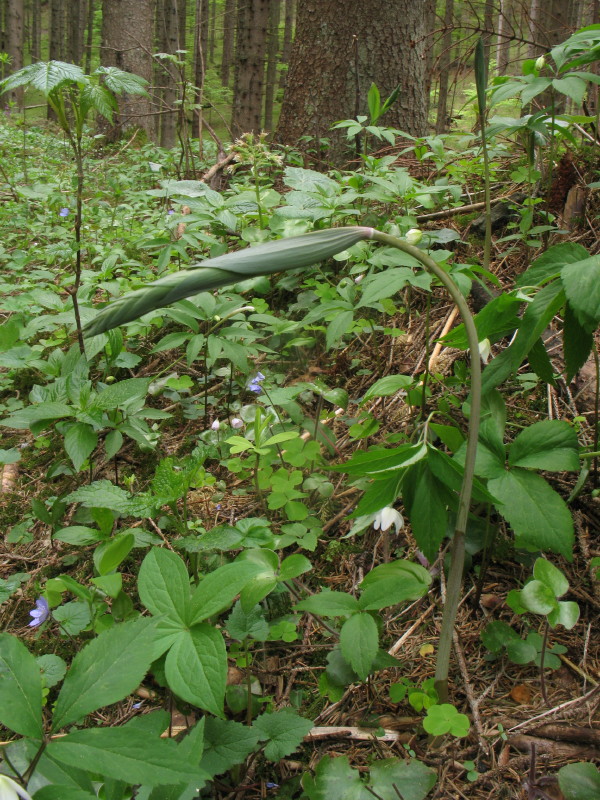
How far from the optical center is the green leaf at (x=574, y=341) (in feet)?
3.67

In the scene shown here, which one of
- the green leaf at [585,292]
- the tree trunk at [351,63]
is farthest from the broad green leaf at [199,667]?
the tree trunk at [351,63]

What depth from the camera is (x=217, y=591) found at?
104 centimetres

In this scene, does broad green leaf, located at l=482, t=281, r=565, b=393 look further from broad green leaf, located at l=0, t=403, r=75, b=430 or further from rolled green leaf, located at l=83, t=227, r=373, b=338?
broad green leaf, located at l=0, t=403, r=75, b=430

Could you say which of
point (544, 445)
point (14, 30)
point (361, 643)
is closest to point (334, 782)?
point (361, 643)

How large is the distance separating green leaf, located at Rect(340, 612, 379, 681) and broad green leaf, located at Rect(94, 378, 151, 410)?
1002mm

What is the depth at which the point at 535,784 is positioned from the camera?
3.38 feet

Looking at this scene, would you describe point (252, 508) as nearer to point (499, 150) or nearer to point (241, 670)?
point (241, 670)

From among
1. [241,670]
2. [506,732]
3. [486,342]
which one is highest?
[486,342]

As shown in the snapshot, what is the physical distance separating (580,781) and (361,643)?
1.40 feet

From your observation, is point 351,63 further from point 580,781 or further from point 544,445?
point 580,781

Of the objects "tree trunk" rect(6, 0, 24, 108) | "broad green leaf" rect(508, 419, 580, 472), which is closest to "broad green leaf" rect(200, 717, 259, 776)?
"broad green leaf" rect(508, 419, 580, 472)

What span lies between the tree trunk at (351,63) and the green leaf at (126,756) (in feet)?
12.2

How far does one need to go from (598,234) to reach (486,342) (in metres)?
1.33

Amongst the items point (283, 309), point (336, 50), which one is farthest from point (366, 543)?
point (336, 50)
